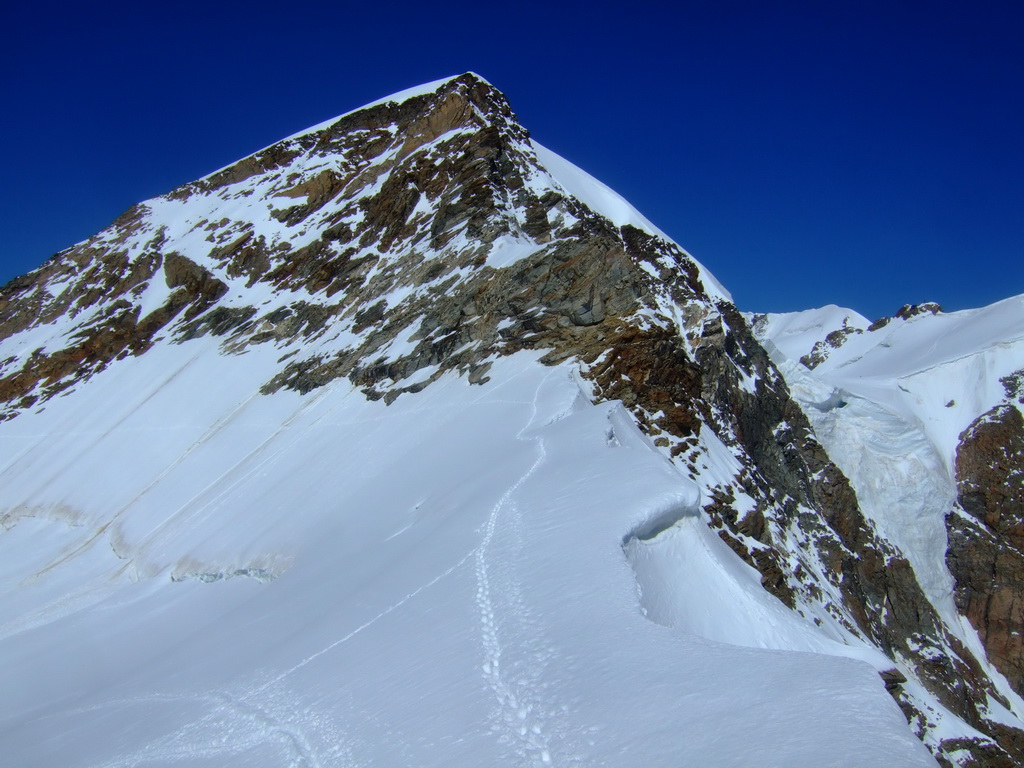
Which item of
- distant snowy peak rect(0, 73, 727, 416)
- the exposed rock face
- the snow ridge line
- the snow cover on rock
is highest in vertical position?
distant snowy peak rect(0, 73, 727, 416)

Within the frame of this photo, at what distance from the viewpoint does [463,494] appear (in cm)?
1165

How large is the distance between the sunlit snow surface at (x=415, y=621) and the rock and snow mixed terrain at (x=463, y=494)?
4 centimetres

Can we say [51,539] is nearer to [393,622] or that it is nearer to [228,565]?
[228,565]

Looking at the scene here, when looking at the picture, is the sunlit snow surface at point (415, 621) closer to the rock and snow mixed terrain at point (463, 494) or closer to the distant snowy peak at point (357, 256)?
the rock and snow mixed terrain at point (463, 494)

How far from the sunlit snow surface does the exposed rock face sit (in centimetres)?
2499

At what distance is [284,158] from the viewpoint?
50.1m

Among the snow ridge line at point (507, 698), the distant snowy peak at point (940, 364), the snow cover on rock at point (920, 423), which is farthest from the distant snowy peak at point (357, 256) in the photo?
the distant snowy peak at point (940, 364)

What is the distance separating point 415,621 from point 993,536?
33976 mm

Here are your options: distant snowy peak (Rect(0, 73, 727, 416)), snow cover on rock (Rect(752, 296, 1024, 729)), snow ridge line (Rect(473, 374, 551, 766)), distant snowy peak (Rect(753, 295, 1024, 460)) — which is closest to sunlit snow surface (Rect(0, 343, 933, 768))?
snow ridge line (Rect(473, 374, 551, 766))

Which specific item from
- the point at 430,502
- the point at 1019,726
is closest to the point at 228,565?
the point at 430,502

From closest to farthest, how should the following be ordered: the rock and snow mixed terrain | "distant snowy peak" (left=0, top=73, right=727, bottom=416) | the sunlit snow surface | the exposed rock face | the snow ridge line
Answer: the snow ridge line → the sunlit snow surface → the rock and snow mixed terrain → "distant snowy peak" (left=0, top=73, right=727, bottom=416) → the exposed rock face

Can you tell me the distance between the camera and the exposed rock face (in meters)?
28.6

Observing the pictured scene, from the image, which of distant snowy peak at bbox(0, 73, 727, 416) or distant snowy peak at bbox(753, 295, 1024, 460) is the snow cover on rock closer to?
distant snowy peak at bbox(753, 295, 1024, 460)

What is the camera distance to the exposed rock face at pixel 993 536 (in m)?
28.6
